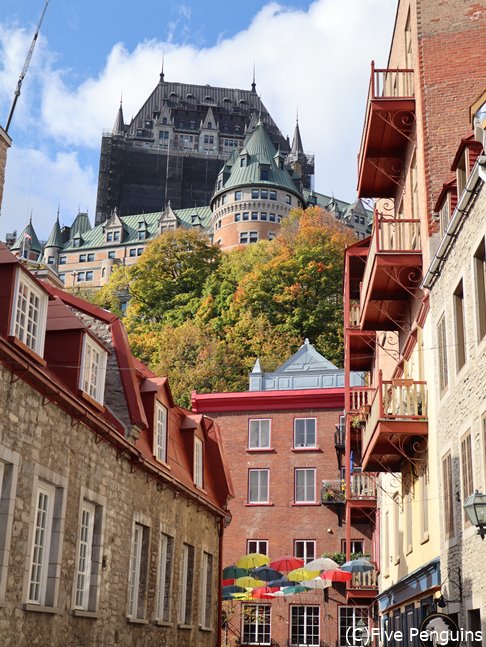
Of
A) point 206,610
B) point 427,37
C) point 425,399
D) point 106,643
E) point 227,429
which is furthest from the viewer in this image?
point 227,429

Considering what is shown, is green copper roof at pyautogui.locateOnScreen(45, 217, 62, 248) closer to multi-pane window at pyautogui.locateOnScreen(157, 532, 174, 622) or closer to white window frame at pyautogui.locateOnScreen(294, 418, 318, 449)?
white window frame at pyautogui.locateOnScreen(294, 418, 318, 449)

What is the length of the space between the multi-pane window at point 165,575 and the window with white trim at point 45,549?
5.86m

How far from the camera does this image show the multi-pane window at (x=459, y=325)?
45.5 ft

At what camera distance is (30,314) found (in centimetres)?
1241

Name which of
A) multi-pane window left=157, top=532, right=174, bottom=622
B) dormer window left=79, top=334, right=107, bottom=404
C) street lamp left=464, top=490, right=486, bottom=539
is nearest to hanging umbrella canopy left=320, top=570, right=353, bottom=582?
multi-pane window left=157, top=532, right=174, bottom=622

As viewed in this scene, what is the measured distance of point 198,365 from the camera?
63.9 m

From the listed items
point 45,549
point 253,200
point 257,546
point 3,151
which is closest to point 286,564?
point 257,546

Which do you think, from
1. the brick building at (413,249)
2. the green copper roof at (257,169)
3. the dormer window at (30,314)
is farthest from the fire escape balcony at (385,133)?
the green copper roof at (257,169)

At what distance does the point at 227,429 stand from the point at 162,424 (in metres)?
22.6

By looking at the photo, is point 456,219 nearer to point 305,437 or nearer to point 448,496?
point 448,496

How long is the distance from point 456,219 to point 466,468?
3668mm

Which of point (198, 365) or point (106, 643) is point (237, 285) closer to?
point (198, 365)

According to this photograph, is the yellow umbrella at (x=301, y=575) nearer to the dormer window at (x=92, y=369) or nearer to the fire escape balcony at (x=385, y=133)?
the fire escape balcony at (x=385, y=133)

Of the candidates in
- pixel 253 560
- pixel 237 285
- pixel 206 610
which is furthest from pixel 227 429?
pixel 237 285
